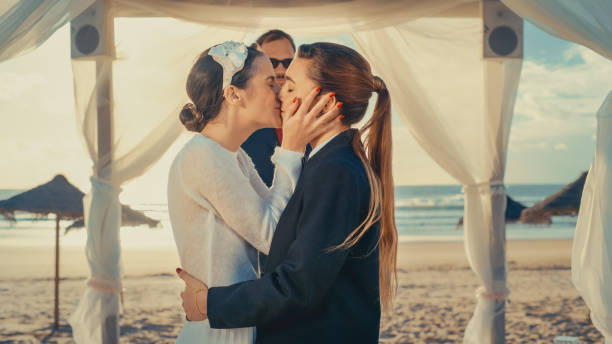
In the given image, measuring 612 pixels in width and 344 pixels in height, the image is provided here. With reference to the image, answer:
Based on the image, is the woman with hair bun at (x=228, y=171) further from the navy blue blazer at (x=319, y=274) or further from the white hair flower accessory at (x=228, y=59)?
the navy blue blazer at (x=319, y=274)

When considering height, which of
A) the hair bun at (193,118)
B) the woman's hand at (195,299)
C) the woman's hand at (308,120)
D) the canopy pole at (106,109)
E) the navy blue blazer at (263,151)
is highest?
the canopy pole at (106,109)

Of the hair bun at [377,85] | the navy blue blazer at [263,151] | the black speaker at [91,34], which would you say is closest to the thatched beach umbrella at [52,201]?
the black speaker at [91,34]

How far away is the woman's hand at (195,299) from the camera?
50.1 inches

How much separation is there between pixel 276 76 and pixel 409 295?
7.36 meters

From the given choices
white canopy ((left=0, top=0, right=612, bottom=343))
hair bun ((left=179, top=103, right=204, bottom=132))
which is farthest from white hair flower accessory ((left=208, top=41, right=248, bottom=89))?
white canopy ((left=0, top=0, right=612, bottom=343))

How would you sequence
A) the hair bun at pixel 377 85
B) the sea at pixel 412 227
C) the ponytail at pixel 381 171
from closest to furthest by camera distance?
the ponytail at pixel 381 171 → the hair bun at pixel 377 85 → the sea at pixel 412 227

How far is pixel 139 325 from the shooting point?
6.93 meters

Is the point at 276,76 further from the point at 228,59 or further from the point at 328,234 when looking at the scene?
the point at 328,234

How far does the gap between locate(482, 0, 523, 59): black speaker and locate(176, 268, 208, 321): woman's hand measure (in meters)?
2.98

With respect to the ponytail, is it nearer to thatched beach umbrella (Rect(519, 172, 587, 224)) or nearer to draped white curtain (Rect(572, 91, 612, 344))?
draped white curtain (Rect(572, 91, 612, 344))

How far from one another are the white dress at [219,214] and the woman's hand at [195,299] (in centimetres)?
5

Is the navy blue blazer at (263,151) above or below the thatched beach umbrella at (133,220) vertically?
above

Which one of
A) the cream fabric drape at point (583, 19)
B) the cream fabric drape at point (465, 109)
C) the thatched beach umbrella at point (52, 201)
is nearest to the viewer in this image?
the cream fabric drape at point (583, 19)

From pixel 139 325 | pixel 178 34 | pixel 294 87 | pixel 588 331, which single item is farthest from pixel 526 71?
pixel 294 87
